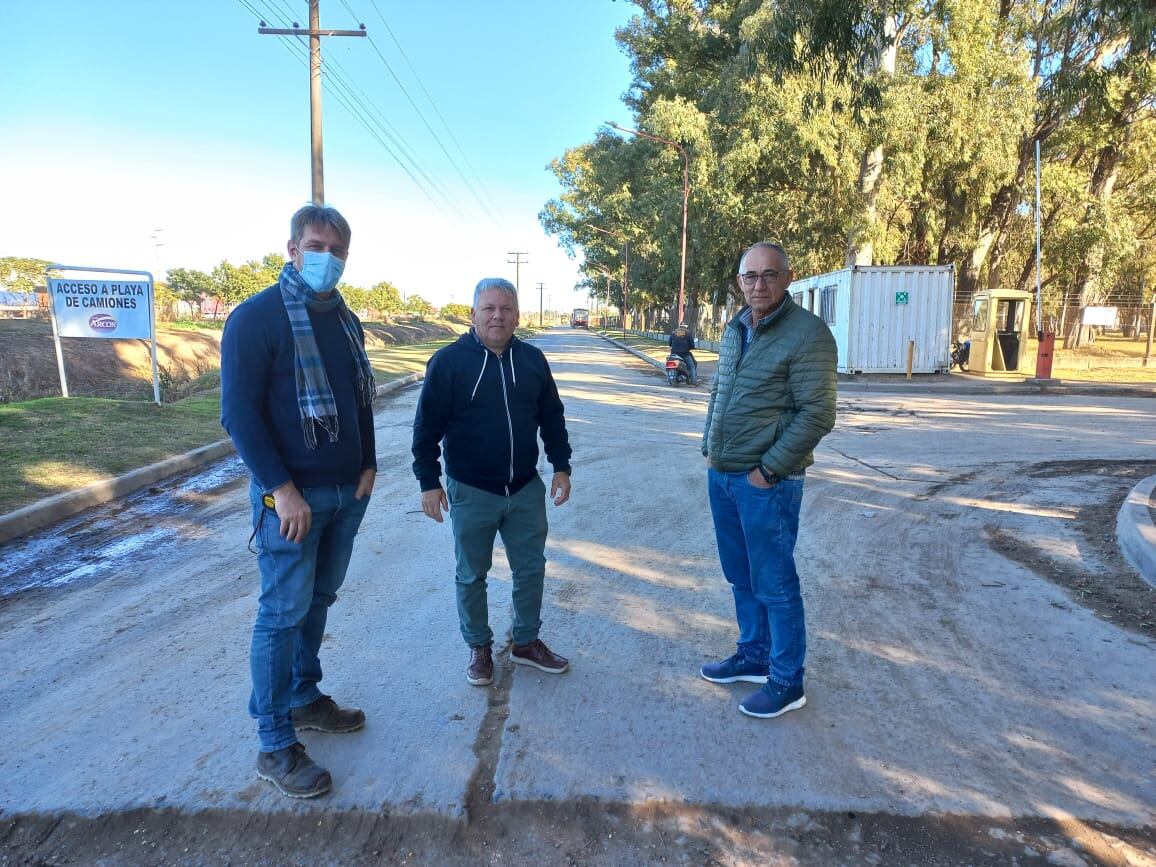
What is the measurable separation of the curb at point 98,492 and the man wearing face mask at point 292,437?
4348 mm

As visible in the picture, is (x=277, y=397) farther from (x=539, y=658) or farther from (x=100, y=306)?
(x=100, y=306)

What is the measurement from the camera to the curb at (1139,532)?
4.76 m

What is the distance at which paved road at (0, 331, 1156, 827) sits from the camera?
2.72 m

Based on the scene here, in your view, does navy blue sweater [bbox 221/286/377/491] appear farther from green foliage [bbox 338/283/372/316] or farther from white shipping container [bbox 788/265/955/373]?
green foliage [bbox 338/283/372/316]

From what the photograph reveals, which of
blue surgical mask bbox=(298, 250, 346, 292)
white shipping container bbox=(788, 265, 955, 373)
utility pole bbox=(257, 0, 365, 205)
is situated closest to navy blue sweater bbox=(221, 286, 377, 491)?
blue surgical mask bbox=(298, 250, 346, 292)

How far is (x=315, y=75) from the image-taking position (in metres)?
16.8

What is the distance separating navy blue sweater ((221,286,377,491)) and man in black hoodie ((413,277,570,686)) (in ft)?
1.69

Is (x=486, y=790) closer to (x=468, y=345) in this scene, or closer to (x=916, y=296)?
(x=468, y=345)

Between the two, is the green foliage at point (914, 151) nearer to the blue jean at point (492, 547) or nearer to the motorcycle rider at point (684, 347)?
the motorcycle rider at point (684, 347)

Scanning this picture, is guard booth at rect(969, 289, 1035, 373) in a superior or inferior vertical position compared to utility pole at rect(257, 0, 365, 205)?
Answer: inferior

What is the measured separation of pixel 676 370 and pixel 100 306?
39.5 feet

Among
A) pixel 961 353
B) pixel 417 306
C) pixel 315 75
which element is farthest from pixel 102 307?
pixel 417 306

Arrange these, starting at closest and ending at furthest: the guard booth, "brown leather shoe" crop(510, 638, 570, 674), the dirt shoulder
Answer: "brown leather shoe" crop(510, 638, 570, 674), the dirt shoulder, the guard booth

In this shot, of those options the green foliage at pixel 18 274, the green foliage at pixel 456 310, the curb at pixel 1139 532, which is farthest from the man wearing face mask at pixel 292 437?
the green foliage at pixel 456 310
